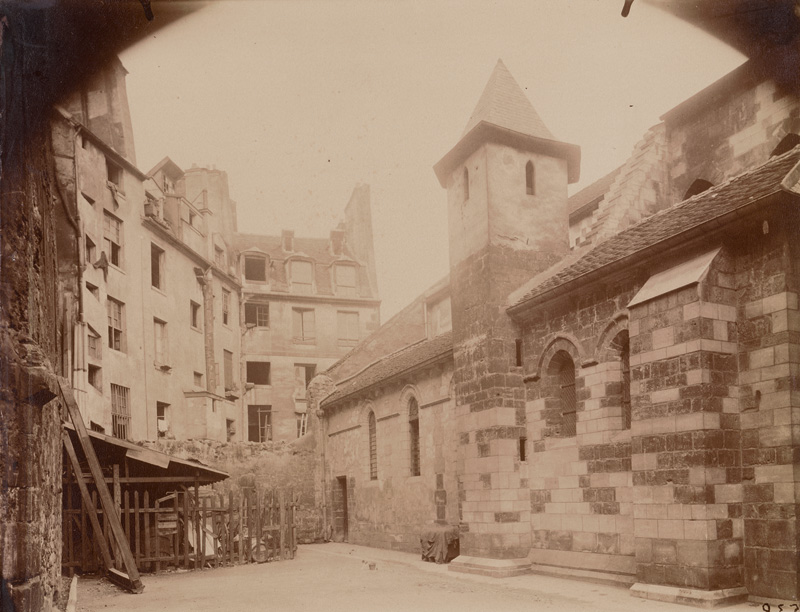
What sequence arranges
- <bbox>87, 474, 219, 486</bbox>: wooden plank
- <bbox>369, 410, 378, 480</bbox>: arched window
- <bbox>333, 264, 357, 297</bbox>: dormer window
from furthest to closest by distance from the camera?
<bbox>333, 264, 357, 297</bbox>: dormer window → <bbox>369, 410, 378, 480</bbox>: arched window → <bbox>87, 474, 219, 486</bbox>: wooden plank

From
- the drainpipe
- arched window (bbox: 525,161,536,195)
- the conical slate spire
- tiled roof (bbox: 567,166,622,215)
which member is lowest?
the drainpipe

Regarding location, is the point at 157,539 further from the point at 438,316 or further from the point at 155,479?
the point at 438,316

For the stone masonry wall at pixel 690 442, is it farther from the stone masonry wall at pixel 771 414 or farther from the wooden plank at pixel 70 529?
the wooden plank at pixel 70 529

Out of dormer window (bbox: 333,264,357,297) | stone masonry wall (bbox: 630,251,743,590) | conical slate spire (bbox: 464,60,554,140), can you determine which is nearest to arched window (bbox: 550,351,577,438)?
stone masonry wall (bbox: 630,251,743,590)

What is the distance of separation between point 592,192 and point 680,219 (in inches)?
378

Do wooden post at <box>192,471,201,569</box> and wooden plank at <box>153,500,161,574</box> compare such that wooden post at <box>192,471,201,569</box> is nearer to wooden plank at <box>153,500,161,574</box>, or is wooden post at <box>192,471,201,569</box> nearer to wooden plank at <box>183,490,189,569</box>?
wooden plank at <box>183,490,189,569</box>

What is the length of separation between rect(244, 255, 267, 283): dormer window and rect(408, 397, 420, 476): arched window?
1401 cm

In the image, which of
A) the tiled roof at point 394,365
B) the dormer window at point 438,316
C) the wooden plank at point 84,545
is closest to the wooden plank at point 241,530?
the wooden plank at point 84,545

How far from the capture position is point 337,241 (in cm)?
3509

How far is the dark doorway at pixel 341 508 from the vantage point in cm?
2630

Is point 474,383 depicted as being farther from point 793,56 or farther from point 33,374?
point 33,374

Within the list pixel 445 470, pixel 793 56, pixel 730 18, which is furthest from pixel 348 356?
pixel 730 18

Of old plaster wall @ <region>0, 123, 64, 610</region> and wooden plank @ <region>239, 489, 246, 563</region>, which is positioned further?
wooden plank @ <region>239, 489, 246, 563</region>

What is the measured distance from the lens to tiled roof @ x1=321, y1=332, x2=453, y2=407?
65.4 ft
